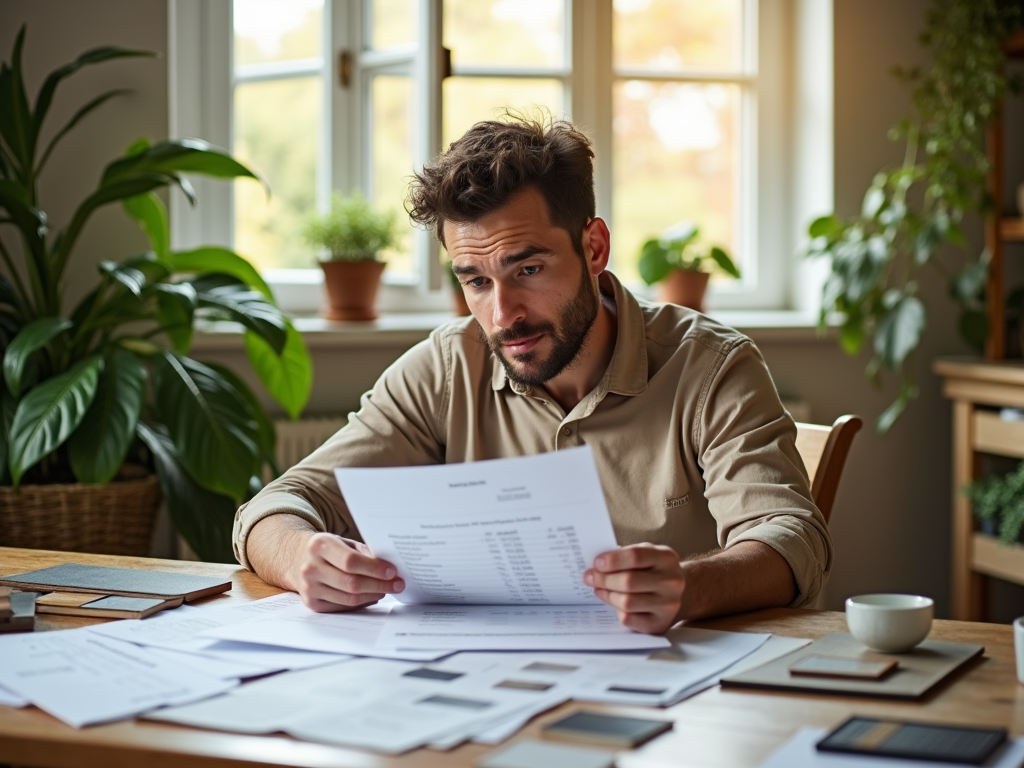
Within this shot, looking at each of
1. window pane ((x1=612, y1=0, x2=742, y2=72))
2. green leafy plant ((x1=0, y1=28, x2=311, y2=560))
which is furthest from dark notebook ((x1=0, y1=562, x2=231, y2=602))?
window pane ((x1=612, y1=0, x2=742, y2=72))

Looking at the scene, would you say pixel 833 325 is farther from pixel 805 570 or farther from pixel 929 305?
pixel 805 570

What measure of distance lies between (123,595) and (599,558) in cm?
57

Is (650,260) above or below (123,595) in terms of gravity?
above

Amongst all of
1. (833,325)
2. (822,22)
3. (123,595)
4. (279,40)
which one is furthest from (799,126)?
(123,595)

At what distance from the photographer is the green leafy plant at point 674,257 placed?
3465mm

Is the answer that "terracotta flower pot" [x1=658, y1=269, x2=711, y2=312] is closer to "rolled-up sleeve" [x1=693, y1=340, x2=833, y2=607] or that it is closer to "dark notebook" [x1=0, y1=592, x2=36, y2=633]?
"rolled-up sleeve" [x1=693, y1=340, x2=833, y2=607]

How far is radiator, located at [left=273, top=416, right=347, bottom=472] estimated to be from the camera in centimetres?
310

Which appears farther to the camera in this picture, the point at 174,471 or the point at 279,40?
the point at 279,40

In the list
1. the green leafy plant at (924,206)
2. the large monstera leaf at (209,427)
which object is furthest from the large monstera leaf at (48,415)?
the green leafy plant at (924,206)

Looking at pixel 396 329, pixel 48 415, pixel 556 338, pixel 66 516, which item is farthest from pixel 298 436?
pixel 556 338

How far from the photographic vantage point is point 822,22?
3527 millimetres

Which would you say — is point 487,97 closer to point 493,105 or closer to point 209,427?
point 493,105

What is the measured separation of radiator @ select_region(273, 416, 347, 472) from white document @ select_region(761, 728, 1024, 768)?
2.30 m

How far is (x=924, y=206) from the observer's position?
11.5 ft
